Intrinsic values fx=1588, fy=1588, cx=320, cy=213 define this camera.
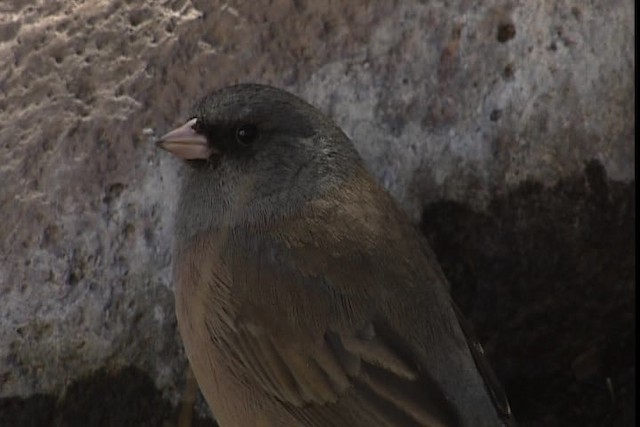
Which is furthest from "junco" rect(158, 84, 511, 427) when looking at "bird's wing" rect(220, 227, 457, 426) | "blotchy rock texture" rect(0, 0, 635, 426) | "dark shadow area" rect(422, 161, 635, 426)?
"dark shadow area" rect(422, 161, 635, 426)

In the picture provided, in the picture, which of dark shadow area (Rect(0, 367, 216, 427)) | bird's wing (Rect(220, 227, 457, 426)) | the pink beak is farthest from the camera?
dark shadow area (Rect(0, 367, 216, 427))

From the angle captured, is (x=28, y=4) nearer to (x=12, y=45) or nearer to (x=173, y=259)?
(x=12, y=45)

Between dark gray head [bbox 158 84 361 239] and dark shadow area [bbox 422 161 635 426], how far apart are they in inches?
19.5

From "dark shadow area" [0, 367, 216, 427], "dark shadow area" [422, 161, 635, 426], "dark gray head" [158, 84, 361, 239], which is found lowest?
"dark shadow area" [0, 367, 216, 427]

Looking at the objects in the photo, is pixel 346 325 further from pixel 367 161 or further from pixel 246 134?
pixel 367 161

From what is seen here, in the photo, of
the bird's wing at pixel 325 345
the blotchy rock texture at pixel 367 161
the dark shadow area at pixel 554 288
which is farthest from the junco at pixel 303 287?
the dark shadow area at pixel 554 288

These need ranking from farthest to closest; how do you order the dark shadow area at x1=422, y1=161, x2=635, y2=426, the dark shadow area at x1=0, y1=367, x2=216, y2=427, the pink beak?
the dark shadow area at x1=422, y1=161, x2=635, y2=426 → the dark shadow area at x1=0, y1=367, x2=216, y2=427 → the pink beak

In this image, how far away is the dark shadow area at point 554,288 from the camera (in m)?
4.55

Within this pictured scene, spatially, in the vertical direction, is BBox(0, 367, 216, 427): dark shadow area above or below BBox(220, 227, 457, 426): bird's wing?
below

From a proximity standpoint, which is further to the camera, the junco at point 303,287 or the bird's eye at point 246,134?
the bird's eye at point 246,134

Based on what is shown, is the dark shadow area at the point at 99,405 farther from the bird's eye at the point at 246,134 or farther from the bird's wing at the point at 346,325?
the bird's eye at the point at 246,134

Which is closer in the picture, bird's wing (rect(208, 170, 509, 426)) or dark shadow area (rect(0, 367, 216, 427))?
bird's wing (rect(208, 170, 509, 426))

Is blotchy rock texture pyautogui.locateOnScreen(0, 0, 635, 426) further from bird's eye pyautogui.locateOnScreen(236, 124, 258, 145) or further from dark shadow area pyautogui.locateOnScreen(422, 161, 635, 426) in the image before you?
bird's eye pyautogui.locateOnScreen(236, 124, 258, 145)

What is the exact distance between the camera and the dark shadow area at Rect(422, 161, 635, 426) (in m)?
4.55
